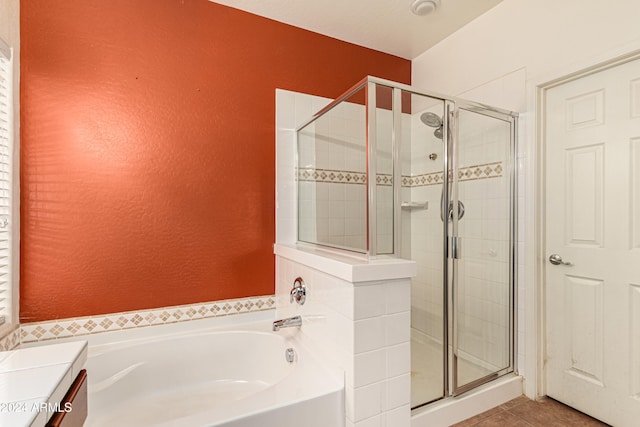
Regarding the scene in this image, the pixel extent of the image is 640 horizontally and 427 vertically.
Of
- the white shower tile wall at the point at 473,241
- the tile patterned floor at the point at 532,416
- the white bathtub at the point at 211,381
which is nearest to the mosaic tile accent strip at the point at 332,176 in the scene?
the white shower tile wall at the point at 473,241

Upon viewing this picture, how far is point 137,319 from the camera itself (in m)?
1.77

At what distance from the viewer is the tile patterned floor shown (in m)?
1.65

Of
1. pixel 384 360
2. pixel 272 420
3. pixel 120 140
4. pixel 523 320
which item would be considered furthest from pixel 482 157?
pixel 120 140

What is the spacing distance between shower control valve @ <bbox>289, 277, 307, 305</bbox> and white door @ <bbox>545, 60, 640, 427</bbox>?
144 cm

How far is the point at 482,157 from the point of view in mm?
1961

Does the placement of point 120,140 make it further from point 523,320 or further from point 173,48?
point 523,320

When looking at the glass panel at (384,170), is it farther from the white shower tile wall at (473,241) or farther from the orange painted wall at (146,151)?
the orange painted wall at (146,151)

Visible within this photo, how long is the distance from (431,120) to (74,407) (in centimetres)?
190

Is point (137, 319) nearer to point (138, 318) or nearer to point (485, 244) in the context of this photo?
point (138, 318)

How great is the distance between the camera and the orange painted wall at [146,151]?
1.61 metres

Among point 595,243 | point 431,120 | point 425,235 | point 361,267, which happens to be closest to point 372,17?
point 431,120

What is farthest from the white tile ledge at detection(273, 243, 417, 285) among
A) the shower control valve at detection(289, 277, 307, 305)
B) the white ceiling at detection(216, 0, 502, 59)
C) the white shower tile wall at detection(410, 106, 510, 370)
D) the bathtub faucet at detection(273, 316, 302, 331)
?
the white ceiling at detection(216, 0, 502, 59)

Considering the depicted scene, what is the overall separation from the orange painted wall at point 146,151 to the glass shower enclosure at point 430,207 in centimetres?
41

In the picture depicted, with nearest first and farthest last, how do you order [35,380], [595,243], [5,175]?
[35,380] → [5,175] → [595,243]
